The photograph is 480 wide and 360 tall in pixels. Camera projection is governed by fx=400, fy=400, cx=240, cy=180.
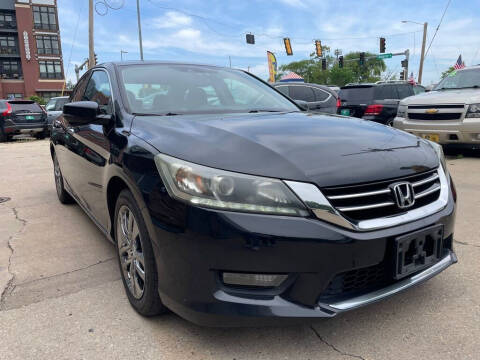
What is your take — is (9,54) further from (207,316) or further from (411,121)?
(207,316)

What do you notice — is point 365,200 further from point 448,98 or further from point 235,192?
point 448,98

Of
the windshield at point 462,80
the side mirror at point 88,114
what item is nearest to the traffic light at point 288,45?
the windshield at point 462,80

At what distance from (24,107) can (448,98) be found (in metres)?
13.5

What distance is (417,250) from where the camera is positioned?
192 centimetres

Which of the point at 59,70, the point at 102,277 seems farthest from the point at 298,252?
the point at 59,70

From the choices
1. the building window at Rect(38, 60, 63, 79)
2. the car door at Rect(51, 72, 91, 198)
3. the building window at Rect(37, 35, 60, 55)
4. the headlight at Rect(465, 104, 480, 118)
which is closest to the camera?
the car door at Rect(51, 72, 91, 198)

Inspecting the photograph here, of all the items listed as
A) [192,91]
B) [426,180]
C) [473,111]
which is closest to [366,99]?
[473,111]

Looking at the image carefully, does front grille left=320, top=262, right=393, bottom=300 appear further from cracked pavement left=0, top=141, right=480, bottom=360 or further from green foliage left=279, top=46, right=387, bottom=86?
green foliage left=279, top=46, right=387, bottom=86

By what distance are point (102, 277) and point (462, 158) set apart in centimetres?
686

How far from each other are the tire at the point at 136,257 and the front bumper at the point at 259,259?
0.22m

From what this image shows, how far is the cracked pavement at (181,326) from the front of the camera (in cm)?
195

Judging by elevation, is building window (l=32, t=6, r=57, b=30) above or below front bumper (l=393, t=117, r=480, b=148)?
above

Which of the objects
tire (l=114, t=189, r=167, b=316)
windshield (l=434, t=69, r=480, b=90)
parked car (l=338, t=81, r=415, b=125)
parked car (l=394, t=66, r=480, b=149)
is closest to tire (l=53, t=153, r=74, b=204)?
tire (l=114, t=189, r=167, b=316)

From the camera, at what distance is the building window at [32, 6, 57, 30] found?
46375 mm
